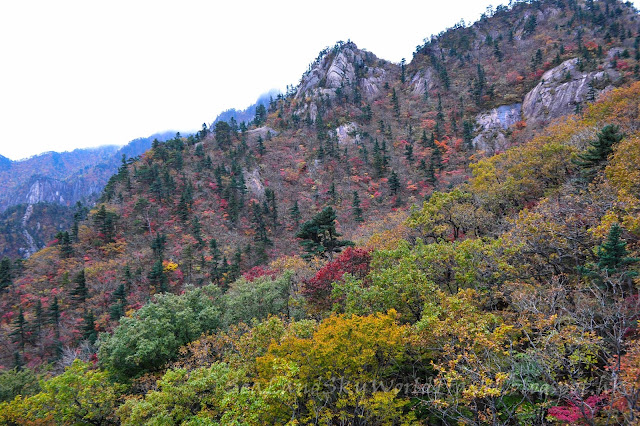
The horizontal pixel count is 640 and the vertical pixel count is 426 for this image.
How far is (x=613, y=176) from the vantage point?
56.1 feet

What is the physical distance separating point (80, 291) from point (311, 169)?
50.9 meters

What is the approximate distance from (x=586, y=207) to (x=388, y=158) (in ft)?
177

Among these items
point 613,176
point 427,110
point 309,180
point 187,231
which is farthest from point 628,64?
point 187,231

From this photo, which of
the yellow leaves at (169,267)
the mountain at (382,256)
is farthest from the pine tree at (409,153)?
the yellow leaves at (169,267)

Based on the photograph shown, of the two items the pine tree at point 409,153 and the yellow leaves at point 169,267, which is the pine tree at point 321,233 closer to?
Result: the yellow leaves at point 169,267

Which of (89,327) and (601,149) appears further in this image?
(89,327)

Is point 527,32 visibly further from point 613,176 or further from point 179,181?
point 179,181

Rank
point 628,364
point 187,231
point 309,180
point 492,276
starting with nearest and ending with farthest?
point 628,364
point 492,276
point 187,231
point 309,180

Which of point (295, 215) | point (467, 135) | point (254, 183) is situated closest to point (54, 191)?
point (254, 183)

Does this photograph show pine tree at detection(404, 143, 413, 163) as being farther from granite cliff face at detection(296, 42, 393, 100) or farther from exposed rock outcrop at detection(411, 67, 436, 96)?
granite cliff face at detection(296, 42, 393, 100)

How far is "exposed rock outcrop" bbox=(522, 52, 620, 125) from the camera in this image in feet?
172

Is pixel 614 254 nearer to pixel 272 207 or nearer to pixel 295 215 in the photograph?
pixel 295 215

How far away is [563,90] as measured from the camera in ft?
188

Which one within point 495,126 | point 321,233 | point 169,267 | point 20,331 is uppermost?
point 495,126
